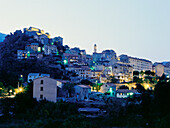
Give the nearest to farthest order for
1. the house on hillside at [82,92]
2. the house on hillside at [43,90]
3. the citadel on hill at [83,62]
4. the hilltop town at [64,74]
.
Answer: the house on hillside at [43,90] < the hilltop town at [64,74] < the house on hillside at [82,92] < the citadel on hill at [83,62]

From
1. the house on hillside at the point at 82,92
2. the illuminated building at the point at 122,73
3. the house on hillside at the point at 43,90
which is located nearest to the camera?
the house on hillside at the point at 43,90

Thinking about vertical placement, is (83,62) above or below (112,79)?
above


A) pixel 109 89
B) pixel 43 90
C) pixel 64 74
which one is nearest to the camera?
pixel 43 90

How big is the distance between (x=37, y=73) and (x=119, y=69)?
101 feet

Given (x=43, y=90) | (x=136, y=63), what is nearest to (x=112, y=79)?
(x=136, y=63)

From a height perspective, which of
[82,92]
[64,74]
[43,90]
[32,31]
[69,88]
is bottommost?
[82,92]

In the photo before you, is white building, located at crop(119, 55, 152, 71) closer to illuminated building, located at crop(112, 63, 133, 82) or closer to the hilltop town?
the hilltop town

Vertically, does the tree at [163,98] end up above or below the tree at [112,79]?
below

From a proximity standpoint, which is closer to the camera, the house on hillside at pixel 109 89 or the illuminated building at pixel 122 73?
the house on hillside at pixel 109 89

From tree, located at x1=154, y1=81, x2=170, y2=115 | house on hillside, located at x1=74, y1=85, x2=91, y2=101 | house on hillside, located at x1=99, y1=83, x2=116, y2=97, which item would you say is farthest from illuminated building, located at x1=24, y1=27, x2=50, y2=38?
tree, located at x1=154, y1=81, x2=170, y2=115

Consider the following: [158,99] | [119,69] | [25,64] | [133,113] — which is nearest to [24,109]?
[133,113]

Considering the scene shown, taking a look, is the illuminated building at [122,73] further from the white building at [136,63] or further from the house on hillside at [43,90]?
the house on hillside at [43,90]

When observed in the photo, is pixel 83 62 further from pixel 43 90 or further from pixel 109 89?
pixel 43 90

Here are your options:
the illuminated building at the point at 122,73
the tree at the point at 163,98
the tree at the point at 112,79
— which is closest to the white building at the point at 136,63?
the illuminated building at the point at 122,73
